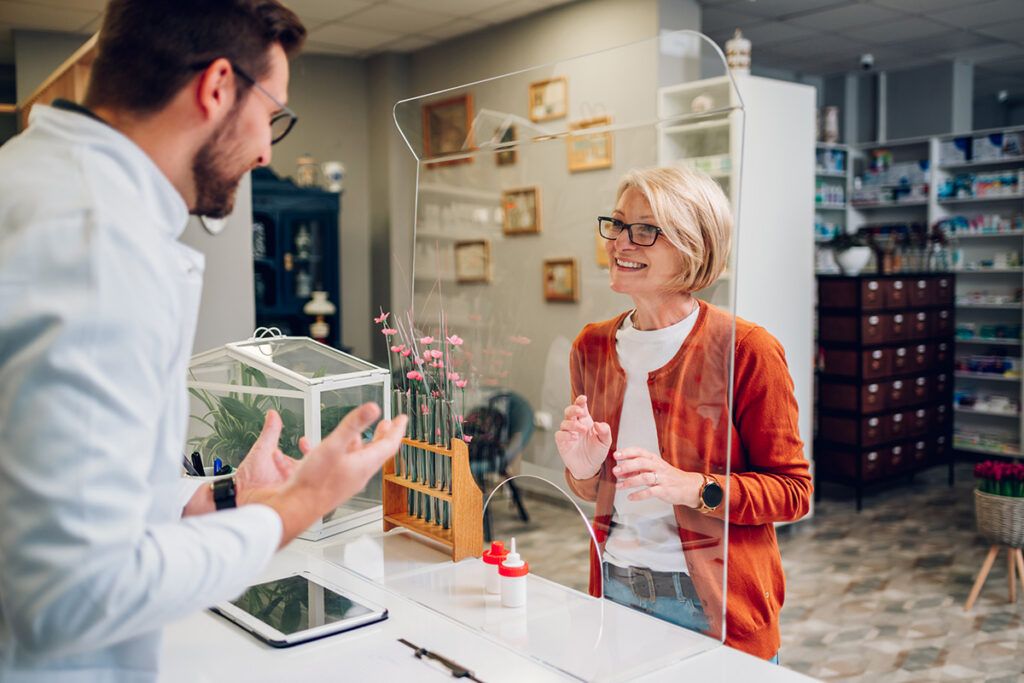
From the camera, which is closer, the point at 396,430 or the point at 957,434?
the point at 396,430

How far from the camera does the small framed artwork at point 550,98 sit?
1786mm

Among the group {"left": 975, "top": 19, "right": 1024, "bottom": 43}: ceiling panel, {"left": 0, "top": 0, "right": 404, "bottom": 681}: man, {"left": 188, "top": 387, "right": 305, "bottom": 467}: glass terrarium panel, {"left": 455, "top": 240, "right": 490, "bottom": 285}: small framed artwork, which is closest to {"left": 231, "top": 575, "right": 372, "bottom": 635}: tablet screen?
{"left": 188, "top": 387, "right": 305, "bottom": 467}: glass terrarium panel

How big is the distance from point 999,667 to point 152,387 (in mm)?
3430

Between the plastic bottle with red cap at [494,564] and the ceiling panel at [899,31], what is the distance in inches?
221

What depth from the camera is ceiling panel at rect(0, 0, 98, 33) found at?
16.1 ft

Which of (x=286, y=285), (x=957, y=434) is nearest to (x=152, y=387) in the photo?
(x=286, y=285)

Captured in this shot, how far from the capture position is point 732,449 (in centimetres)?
152

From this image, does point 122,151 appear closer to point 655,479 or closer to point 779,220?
point 655,479

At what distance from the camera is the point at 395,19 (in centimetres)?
553

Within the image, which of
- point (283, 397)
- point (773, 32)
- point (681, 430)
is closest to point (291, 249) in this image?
point (773, 32)

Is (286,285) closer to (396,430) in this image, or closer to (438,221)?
(438,221)

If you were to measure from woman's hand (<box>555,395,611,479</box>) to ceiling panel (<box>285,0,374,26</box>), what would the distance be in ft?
13.7

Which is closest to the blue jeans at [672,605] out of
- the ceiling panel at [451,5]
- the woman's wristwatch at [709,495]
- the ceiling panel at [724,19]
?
the woman's wristwatch at [709,495]

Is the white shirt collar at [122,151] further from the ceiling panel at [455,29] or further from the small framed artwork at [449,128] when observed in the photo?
the ceiling panel at [455,29]
